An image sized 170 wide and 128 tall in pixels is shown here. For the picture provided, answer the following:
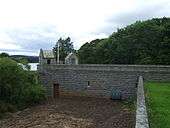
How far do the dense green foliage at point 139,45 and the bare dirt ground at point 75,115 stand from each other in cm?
1726

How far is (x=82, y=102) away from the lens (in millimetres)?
32656

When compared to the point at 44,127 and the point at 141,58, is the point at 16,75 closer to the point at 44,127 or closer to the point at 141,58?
the point at 44,127

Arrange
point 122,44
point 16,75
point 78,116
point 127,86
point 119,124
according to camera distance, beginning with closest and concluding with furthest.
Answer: point 119,124 → point 78,116 → point 16,75 → point 127,86 → point 122,44

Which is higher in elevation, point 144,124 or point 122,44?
point 122,44

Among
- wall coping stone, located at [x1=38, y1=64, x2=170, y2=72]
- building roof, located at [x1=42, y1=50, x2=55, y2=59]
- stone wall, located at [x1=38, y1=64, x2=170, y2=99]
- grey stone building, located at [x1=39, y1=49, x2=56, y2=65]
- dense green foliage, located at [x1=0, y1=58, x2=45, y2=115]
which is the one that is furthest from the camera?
building roof, located at [x1=42, y1=50, x2=55, y2=59]

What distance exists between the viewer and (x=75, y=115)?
26.3 metres

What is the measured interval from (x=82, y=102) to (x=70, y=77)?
291cm

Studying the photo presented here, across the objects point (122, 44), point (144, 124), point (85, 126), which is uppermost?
point (122, 44)

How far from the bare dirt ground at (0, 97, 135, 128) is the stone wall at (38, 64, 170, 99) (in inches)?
39.0

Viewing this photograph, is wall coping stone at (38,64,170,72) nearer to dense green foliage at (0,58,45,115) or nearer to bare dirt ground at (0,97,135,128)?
bare dirt ground at (0,97,135,128)

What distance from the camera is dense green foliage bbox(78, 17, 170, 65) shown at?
1893 inches

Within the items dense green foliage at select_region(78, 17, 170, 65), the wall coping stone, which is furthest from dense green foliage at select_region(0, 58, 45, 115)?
dense green foliage at select_region(78, 17, 170, 65)

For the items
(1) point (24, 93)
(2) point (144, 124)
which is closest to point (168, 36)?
(1) point (24, 93)

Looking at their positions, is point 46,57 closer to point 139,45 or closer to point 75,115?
point 139,45
